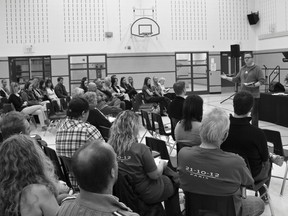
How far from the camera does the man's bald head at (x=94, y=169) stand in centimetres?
149

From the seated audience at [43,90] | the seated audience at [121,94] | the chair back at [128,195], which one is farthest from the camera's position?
the seated audience at [121,94]

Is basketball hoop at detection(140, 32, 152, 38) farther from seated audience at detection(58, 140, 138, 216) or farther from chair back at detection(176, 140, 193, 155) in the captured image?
seated audience at detection(58, 140, 138, 216)

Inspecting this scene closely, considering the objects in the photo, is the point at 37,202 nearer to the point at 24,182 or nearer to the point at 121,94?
the point at 24,182

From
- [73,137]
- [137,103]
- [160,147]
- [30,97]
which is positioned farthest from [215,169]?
[30,97]

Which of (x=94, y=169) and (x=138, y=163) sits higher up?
(x=94, y=169)

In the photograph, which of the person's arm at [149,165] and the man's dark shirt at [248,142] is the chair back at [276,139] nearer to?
the man's dark shirt at [248,142]

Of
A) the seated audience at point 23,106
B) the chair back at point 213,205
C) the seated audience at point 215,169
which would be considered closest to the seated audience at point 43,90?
the seated audience at point 23,106

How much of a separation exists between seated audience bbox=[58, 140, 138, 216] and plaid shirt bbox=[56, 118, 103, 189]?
2.02 meters

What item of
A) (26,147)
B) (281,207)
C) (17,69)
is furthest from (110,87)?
(26,147)

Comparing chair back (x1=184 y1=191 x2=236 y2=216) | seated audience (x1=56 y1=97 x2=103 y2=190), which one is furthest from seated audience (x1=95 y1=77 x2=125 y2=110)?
chair back (x1=184 y1=191 x2=236 y2=216)

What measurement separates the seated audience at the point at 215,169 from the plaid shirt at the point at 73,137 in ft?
3.92

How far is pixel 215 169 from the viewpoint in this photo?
2451 mm

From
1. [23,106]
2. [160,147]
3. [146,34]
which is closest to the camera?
[160,147]

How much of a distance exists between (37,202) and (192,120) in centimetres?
247
